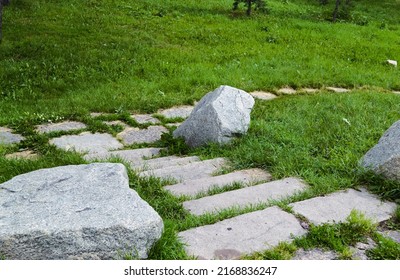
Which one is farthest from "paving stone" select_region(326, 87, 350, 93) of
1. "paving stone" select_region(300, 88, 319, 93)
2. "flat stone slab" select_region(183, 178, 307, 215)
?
"flat stone slab" select_region(183, 178, 307, 215)

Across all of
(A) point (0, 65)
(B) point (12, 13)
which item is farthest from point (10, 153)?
(B) point (12, 13)

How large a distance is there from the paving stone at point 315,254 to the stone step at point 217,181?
142cm

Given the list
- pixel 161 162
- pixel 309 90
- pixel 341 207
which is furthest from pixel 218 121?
pixel 309 90

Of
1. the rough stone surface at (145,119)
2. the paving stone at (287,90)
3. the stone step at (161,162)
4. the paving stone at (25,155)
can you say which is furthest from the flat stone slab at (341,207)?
the paving stone at (287,90)

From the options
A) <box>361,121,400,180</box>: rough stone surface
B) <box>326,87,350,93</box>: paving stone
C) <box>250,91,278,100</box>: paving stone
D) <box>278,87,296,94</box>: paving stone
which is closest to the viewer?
<box>361,121,400,180</box>: rough stone surface

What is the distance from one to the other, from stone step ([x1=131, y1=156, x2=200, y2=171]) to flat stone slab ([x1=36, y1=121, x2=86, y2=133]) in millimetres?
1948

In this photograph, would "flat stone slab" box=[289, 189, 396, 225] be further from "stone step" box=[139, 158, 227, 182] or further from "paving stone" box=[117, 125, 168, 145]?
"paving stone" box=[117, 125, 168, 145]

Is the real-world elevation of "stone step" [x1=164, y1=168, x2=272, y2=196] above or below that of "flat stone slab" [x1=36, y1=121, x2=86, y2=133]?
above

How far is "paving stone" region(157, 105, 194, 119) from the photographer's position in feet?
27.2

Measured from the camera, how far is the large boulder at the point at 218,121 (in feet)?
20.7

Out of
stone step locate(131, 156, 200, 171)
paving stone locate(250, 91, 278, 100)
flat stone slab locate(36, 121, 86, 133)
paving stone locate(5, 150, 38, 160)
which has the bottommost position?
paving stone locate(250, 91, 278, 100)

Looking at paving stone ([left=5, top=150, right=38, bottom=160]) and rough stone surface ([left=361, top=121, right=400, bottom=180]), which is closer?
rough stone surface ([left=361, top=121, right=400, bottom=180])

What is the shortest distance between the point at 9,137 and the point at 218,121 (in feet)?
10.3

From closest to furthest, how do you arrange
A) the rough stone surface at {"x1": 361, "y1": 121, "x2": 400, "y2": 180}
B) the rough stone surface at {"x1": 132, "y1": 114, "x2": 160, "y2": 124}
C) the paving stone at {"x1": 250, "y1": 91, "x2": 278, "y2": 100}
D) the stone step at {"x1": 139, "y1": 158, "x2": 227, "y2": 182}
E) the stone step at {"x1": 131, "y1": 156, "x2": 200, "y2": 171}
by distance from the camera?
the rough stone surface at {"x1": 361, "y1": 121, "x2": 400, "y2": 180} < the stone step at {"x1": 139, "y1": 158, "x2": 227, "y2": 182} < the stone step at {"x1": 131, "y1": 156, "x2": 200, "y2": 171} < the rough stone surface at {"x1": 132, "y1": 114, "x2": 160, "y2": 124} < the paving stone at {"x1": 250, "y1": 91, "x2": 278, "y2": 100}
